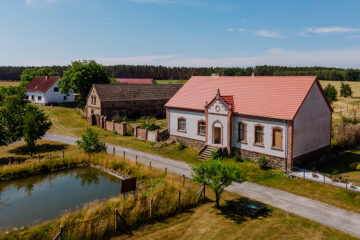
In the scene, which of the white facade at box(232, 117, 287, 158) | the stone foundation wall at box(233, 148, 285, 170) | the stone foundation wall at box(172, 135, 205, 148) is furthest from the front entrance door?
the stone foundation wall at box(233, 148, 285, 170)

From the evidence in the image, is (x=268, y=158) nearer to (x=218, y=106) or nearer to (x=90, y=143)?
(x=218, y=106)

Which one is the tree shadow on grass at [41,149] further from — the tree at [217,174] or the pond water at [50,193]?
the tree at [217,174]

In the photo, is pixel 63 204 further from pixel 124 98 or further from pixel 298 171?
pixel 124 98

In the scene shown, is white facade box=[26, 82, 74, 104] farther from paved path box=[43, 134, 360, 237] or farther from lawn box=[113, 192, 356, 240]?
lawn box=[113, 192, 356, 240]

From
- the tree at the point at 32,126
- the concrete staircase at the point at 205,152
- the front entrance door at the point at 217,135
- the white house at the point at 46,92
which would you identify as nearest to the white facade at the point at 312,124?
the concrete staircase at the point at 205,152

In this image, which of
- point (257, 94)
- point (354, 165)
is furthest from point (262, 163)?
point (354, 165)

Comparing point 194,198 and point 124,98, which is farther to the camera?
point 124,98

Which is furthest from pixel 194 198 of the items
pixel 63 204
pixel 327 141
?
pixel 327 141
